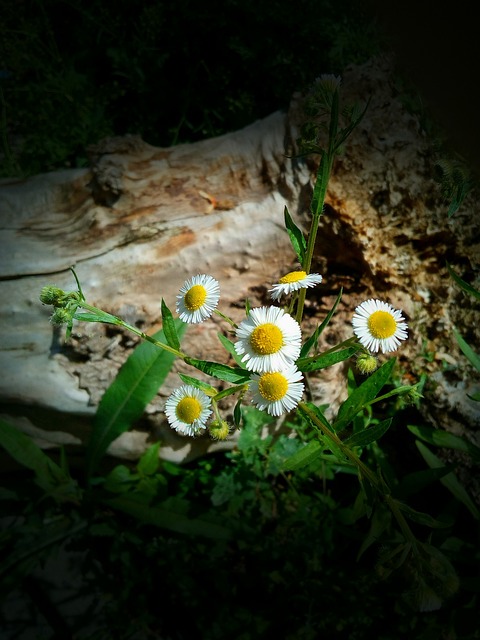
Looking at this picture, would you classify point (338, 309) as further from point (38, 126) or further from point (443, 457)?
point (38, 126)

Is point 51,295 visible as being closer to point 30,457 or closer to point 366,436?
point 366,436

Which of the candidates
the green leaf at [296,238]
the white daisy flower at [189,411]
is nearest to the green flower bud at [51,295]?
the white daisy flower at [189,411]

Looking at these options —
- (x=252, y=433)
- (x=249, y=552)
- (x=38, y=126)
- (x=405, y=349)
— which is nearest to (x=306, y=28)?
(x=38, y=126)

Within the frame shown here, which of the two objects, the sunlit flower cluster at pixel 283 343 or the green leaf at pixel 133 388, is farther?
the green leaf at pixel 133 388

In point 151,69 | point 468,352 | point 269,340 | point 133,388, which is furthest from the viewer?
point 151,69

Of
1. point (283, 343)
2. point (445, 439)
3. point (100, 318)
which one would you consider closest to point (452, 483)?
point (445, 439)

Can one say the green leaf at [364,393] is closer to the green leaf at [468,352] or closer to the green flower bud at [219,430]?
the green flower bud at [219,430]
